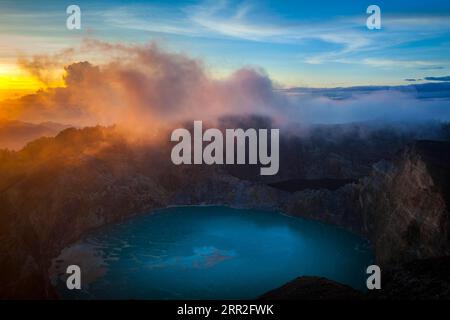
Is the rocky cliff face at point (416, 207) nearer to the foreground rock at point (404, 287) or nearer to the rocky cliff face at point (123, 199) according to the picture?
the rocky cliff face at point (123, 199)

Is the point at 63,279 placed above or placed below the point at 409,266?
below

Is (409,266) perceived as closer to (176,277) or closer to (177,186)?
(176,277)

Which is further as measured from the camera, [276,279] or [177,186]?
[177,186]

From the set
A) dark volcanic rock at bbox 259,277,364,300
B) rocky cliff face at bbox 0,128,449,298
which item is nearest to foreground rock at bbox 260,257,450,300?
dark volcanic rock at bbox 259,277,364,300

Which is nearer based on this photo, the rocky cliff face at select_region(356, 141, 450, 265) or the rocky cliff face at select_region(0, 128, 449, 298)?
the rocky cliff face at select_region(0, 128, 449, 298)

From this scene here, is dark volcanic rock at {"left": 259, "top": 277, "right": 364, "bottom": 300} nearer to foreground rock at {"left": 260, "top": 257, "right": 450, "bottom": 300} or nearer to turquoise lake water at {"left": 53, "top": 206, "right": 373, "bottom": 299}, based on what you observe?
foreground rock at {"left": 260, "top": 257, "right": 450, "bottom": 300}
